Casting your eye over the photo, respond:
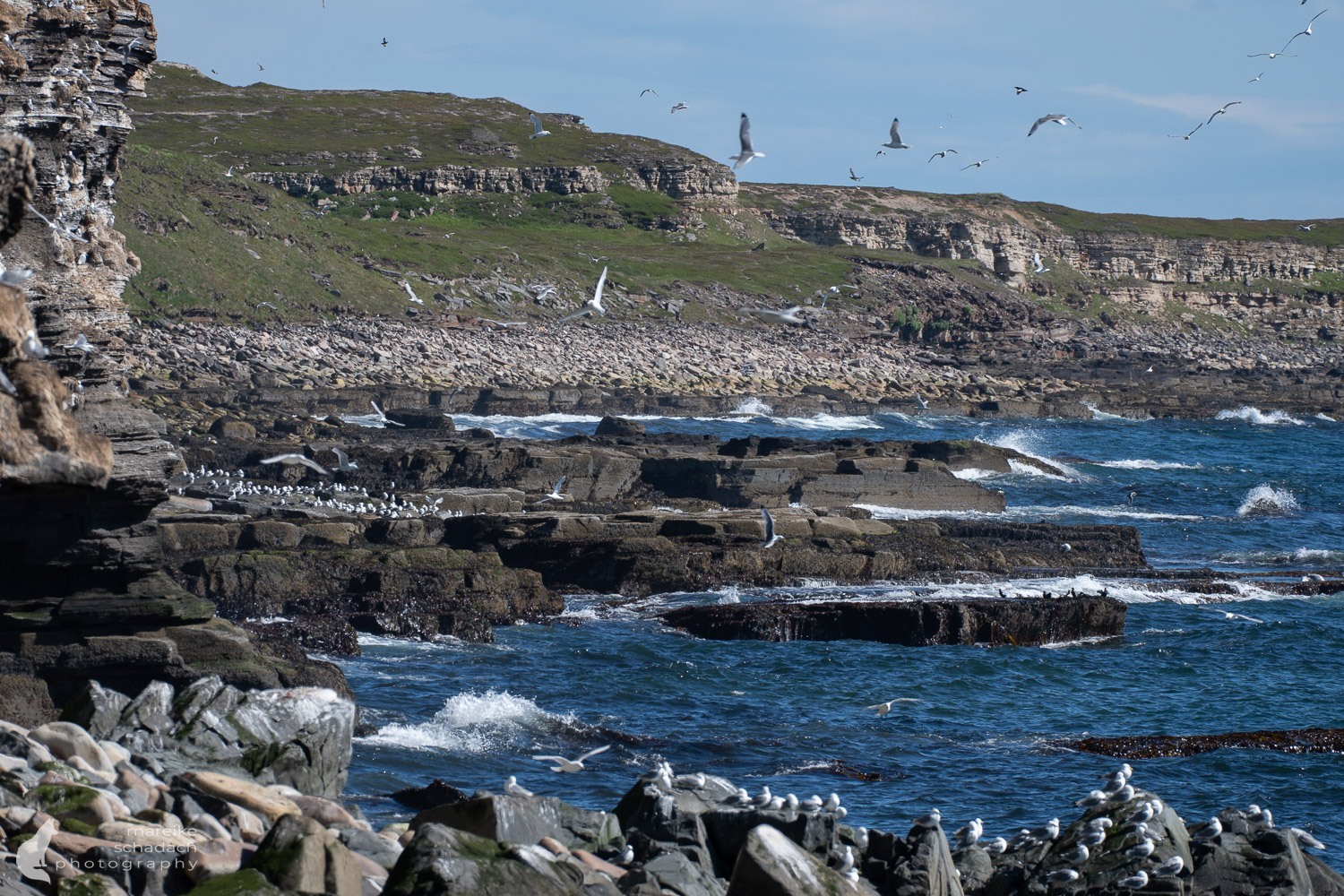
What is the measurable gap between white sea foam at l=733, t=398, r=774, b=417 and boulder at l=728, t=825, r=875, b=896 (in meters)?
56.0

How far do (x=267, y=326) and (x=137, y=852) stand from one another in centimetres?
5746

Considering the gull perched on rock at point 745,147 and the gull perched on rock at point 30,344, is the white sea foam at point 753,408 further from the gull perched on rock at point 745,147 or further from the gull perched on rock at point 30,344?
the gull perched on rock at point 30,344

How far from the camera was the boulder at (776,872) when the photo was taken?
25.9 ft

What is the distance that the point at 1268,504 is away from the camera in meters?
39.9

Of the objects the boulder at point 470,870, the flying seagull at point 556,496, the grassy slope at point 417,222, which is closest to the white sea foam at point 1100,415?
the grassy slope at point 417,222

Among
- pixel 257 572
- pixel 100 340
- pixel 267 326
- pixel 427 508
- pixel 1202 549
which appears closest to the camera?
pixel 100 340

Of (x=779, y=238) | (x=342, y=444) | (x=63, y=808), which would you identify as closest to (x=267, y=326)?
(x=342, y=444)

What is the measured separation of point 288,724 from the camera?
11.4 meters

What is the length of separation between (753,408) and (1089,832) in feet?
182

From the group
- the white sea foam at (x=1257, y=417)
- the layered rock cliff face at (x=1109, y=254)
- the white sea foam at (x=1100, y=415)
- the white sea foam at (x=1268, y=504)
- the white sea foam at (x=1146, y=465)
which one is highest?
the layered rock cliff face at (x=1109, y=254)

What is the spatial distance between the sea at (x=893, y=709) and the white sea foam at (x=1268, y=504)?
8926 millimetres

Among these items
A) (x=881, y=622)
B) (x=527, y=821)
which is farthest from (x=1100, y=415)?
(x=527, y=821)

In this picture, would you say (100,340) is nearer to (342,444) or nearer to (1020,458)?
(342,444)

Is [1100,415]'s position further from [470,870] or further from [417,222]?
[470,870]
